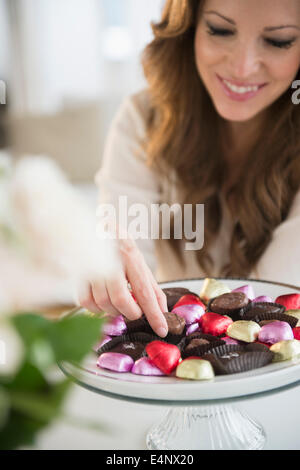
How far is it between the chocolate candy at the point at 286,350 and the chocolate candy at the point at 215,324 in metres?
0.10

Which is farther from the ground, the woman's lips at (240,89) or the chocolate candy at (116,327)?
the woman's lips at (240,89)

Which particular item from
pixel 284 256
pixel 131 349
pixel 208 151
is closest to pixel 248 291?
pixel 131 349

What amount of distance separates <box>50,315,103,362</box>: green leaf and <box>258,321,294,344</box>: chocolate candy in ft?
1.34

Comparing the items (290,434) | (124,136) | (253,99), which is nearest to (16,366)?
(290,434)

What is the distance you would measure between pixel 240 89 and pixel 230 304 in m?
0.60

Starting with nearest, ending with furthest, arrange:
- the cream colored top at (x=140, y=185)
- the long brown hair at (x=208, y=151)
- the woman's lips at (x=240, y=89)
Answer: the woman's lips at (x=240, y=89), the long brown hair at (x=208, y=151), the cream colored top at (x=140, y=185)

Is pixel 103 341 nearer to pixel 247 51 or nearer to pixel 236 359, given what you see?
pixel 236 359

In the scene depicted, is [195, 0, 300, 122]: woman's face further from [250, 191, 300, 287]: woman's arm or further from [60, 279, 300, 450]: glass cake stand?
[60, 279, 300, 450]: glass cake stand

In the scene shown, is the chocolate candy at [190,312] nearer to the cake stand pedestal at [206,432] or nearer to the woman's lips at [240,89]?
the cake stand pedestal at [206,432]

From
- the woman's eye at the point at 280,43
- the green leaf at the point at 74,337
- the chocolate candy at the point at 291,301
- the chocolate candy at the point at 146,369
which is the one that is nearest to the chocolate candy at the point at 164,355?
the chocolate candy at the point at 146,369

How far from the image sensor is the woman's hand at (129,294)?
67cm

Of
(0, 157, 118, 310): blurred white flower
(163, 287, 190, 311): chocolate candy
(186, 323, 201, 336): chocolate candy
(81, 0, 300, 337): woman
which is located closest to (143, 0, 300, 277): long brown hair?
(81, 0, 300, 337): woman

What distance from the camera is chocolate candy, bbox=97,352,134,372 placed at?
0.58 m

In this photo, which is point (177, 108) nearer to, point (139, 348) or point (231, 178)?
A: point (231, 178)
